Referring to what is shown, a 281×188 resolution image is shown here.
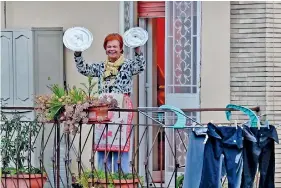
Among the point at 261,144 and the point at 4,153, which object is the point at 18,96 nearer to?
the point at 4,153

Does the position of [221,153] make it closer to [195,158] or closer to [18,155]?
[195,158]

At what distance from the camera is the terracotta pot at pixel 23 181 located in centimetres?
1011

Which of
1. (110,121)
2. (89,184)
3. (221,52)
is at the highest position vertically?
(221,52)

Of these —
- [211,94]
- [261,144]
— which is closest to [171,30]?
[211,94]

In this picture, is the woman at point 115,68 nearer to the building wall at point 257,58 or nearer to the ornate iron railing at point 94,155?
the ornate iron railing at point 94,155

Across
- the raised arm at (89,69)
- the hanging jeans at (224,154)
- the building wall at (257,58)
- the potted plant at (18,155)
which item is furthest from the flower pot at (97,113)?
the building wall at (257,58)

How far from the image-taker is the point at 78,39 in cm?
1012

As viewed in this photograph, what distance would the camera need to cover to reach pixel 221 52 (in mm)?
10656

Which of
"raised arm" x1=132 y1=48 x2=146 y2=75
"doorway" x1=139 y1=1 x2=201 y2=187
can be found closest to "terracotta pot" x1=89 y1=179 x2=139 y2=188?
"doorway" x1=139 y1=1 x2=201 y2=187

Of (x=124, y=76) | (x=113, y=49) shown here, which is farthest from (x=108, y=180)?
(x=113, y=49)

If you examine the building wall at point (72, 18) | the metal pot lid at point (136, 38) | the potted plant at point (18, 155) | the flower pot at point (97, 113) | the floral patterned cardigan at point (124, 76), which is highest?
the building wall at point (72, 18)

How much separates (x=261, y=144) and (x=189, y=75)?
99.8 inches

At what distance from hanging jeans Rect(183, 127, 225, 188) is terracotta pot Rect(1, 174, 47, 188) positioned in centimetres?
239

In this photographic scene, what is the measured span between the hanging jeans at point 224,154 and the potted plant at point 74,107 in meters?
1.43
